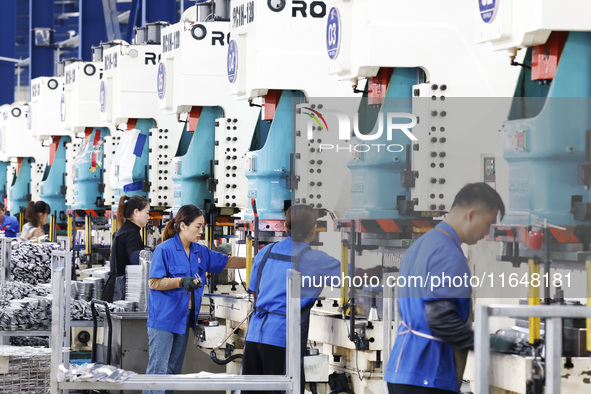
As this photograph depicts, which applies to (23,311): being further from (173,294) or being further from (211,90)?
(211,90)

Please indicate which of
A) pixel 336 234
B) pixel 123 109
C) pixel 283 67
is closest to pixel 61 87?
pixel 123 109

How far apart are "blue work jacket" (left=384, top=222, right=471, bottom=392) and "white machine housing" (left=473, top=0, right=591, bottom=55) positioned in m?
1.15

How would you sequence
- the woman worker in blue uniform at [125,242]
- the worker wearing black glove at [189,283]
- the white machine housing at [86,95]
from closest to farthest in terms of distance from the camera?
the worker wearing black glove at [189,283]
the woman worker in blue uniform at [125,242]
the white machine housing at [86,95]

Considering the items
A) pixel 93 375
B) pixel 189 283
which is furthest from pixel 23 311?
pixel 93 375

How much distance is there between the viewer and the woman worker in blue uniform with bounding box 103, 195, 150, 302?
8.34m

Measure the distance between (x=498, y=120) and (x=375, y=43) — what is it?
1138 millimetres

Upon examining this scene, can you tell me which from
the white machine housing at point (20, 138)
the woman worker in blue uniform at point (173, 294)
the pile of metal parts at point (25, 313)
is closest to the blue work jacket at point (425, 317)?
the woman worker in blue uniform at point (173, 294)

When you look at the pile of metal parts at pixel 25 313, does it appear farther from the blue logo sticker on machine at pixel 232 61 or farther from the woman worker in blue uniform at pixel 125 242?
the blue logo sticker on machine at pixel 232 61

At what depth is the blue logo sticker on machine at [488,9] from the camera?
5.00 metres

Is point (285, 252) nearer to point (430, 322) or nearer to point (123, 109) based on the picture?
point (430, 322)

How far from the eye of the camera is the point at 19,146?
18125mm

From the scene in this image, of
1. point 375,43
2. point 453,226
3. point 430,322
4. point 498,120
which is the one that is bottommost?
point 430,322

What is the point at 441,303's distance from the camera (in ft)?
13.6

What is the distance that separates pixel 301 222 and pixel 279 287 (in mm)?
370
